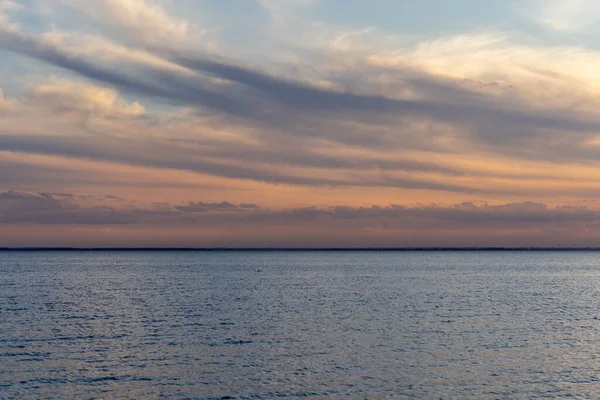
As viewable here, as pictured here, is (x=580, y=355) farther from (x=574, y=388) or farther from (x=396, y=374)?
(x=396, y=374)

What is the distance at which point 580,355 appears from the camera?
Result: 168 feet

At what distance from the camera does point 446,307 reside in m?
86.8

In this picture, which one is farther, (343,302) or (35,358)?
→ (343,302)

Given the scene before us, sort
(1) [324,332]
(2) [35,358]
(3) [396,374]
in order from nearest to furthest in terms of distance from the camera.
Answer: (3) [396,374]
(2) [35,358]
(1) [324,332]

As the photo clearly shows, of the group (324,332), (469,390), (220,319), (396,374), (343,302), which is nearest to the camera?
(469,390)

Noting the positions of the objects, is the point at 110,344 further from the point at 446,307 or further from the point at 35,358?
the point at 446,307

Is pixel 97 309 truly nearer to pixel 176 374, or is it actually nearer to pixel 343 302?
pixel 343 302

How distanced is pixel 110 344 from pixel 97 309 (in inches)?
1205

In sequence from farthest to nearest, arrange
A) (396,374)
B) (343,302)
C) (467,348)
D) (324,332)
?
(343,302) → (324,332) → (467,348) → (396,374)

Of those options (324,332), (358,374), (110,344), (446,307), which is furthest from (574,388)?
(446,307)

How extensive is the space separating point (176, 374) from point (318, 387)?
10945 mm

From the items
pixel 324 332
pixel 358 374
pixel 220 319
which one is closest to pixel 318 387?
pixel 358 374

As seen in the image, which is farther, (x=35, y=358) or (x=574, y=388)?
(x=35, y=358)

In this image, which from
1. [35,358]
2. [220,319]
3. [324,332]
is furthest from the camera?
[220,319]
